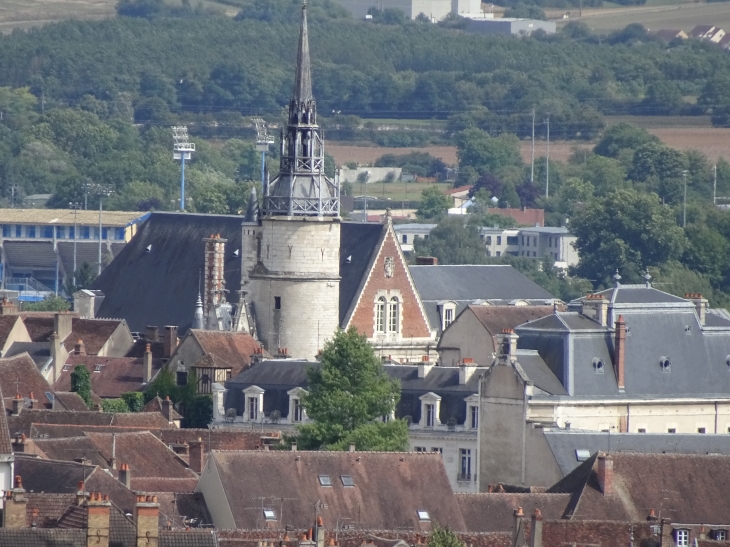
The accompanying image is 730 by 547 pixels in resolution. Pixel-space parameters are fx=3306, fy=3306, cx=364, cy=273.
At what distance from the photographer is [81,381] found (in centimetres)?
8088

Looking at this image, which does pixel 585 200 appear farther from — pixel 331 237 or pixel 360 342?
pixel 360 342

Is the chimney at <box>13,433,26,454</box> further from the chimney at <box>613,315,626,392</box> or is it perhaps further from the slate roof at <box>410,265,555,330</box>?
the slate roof at <box>410,265,555,330</box>

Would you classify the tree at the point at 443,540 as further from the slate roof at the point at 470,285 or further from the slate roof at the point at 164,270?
the slate roof at the point at 470,285

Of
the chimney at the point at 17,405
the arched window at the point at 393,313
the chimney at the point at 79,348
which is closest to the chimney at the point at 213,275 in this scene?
the chimney at the point at 79,348

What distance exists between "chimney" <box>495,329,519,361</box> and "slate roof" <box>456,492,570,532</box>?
1319cm

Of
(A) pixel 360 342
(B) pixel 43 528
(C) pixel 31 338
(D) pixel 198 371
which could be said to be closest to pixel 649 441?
(A) pixel 360 342

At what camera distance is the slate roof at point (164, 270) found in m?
95.8

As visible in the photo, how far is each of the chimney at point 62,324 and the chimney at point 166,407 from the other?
1198 centimetres

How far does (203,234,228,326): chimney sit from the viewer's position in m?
92.2

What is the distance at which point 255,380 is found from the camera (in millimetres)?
77562

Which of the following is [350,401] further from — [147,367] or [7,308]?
[7,308]

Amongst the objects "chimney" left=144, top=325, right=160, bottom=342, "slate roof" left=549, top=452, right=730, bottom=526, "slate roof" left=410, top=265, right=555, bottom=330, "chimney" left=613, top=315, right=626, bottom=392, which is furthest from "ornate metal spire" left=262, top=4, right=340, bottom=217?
"slate roof" left=549, top=452, right=730, bottom=526

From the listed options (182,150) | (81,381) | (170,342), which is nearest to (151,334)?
(170,342)

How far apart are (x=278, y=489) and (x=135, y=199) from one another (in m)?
123
